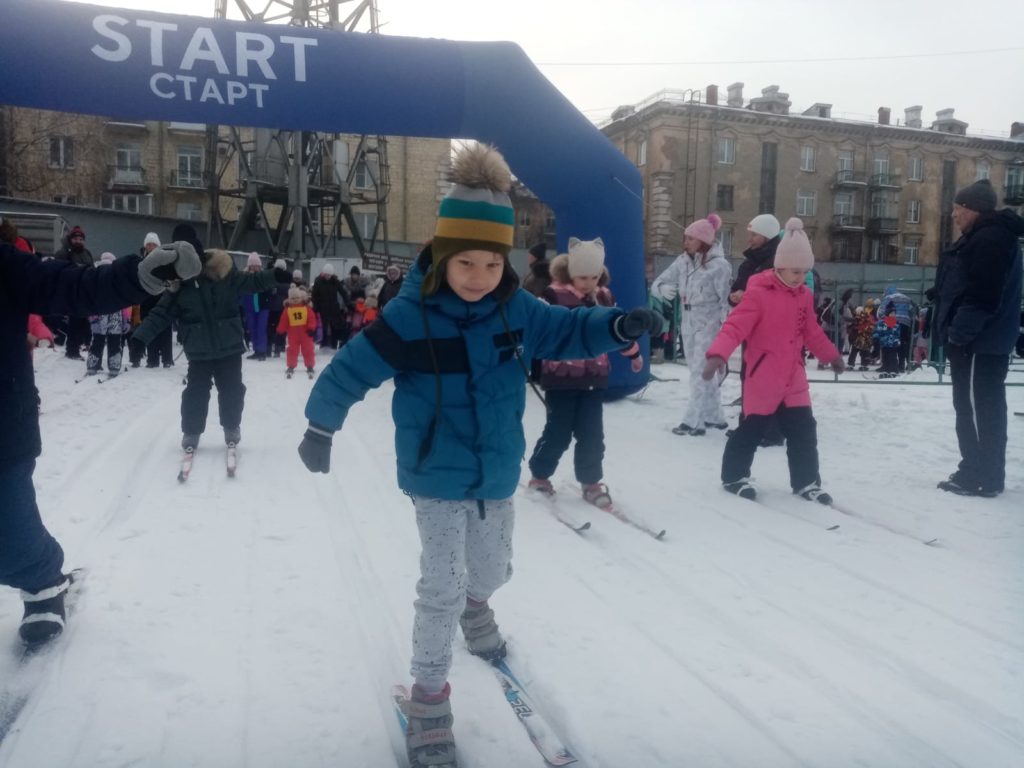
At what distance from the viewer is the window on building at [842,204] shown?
46.8m

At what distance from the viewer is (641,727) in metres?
2.39

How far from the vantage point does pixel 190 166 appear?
41.7 metres

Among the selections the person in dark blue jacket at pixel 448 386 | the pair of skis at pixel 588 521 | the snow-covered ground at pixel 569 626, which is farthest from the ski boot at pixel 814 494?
the person in dark blue jacket at pixel 448 386

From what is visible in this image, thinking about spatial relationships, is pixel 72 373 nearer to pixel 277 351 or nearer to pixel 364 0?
pixel 277 351

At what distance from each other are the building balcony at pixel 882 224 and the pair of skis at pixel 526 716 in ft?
166

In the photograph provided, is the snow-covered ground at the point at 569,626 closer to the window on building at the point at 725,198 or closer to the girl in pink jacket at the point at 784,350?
the girl in pink jacket at the point at 784,350

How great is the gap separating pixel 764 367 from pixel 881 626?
2.09 m

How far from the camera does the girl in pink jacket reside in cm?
490

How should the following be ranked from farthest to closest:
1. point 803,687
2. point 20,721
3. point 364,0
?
point 364,0
point 803,687
point 20,721

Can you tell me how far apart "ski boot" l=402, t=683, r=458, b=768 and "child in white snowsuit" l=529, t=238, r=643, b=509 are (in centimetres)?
265

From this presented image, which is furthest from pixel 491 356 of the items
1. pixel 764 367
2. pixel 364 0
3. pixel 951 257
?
pixel 364 0

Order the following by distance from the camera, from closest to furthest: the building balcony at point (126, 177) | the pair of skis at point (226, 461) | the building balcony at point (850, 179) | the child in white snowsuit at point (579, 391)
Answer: the child in white snowsuit at point (579, 391) → the pair of skis at point (226, 461) → the building balcony at point (126, 177) → the building balcony at point (850, 179)

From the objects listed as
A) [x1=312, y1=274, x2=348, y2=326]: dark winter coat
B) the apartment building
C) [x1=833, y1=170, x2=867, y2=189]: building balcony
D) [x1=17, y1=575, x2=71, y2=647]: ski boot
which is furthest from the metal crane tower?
[x1=833, y1=170, x2=867, y2=189]: building balcony

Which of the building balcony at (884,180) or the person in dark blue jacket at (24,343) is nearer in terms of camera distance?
the person in dark blue jacket at (24,343)
